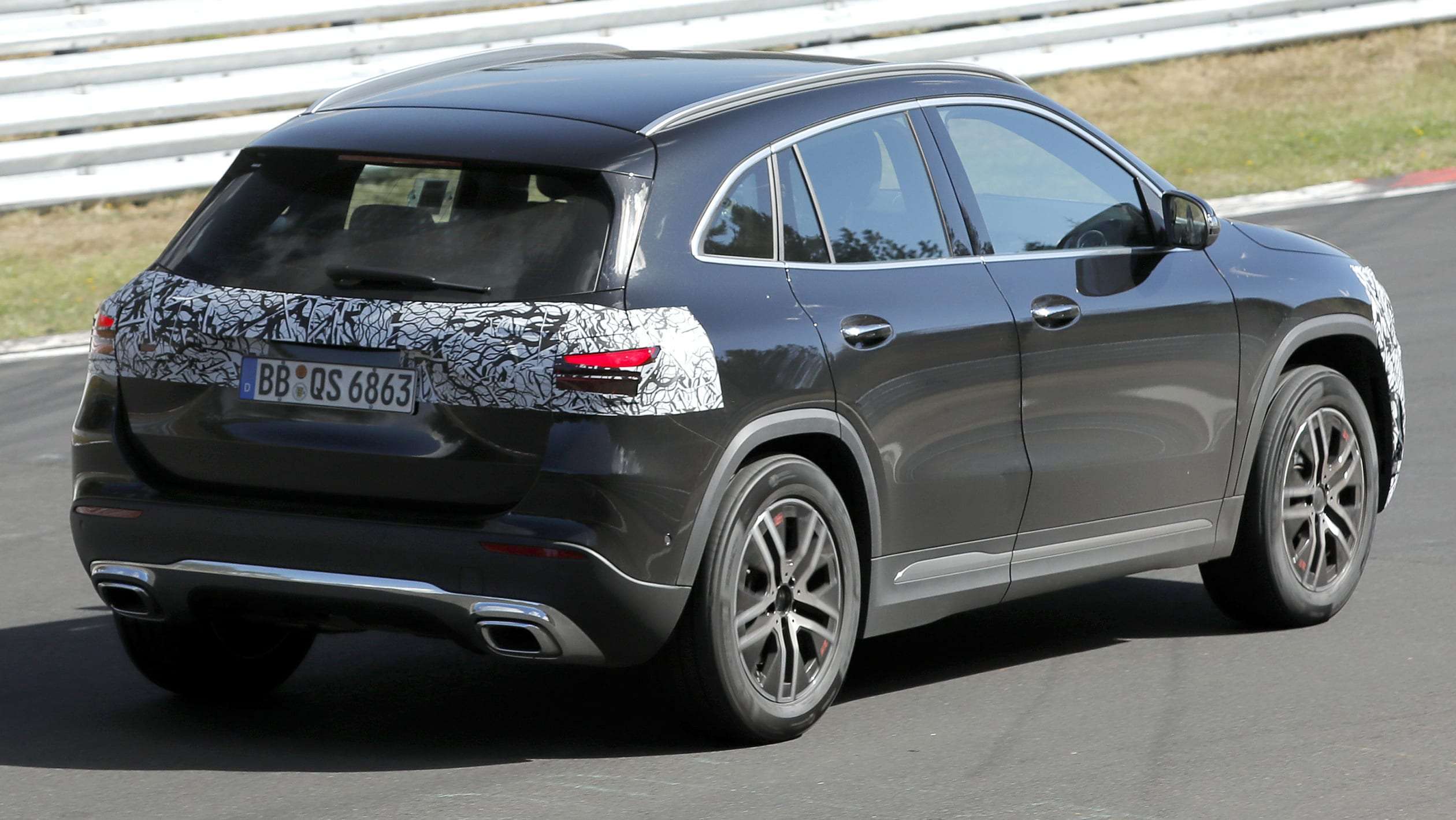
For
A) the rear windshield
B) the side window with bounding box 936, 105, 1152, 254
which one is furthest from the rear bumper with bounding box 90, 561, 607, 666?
the side window with bounding box 936, 105, 1152, 254

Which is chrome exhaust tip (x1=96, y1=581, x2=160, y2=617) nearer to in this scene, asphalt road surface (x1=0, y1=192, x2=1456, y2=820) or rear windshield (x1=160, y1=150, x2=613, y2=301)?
asphalt road surface (x1=0, y1=192, x2=1456, y2=820)

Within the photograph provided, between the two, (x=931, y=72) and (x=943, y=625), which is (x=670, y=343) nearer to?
(x=931, y=72)

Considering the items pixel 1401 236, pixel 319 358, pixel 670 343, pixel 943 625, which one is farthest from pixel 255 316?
pixel 1401 236

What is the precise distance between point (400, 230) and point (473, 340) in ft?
1.41

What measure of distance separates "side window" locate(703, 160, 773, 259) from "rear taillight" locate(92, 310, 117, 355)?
1.53 meters

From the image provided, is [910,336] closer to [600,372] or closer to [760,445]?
[760,445]

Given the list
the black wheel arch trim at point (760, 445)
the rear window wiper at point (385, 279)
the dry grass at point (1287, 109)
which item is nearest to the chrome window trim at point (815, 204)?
the black wheel arch trim at point (760, 445)

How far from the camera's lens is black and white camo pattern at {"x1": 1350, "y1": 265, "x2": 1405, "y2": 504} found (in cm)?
729

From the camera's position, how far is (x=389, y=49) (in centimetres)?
1714

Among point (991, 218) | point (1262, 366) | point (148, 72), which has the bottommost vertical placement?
point (148, 72)

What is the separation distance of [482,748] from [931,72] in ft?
7.43

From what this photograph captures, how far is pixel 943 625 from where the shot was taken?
7.25 m

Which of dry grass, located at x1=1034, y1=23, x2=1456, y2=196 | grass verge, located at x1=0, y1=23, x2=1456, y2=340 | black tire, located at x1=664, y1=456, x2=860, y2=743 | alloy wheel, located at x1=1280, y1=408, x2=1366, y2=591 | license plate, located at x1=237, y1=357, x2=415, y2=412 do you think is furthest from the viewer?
dry grass, located at x1=1034, y1=23, x2=1456, y2=196

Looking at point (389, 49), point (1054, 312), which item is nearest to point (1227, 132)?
point (389, 49)
